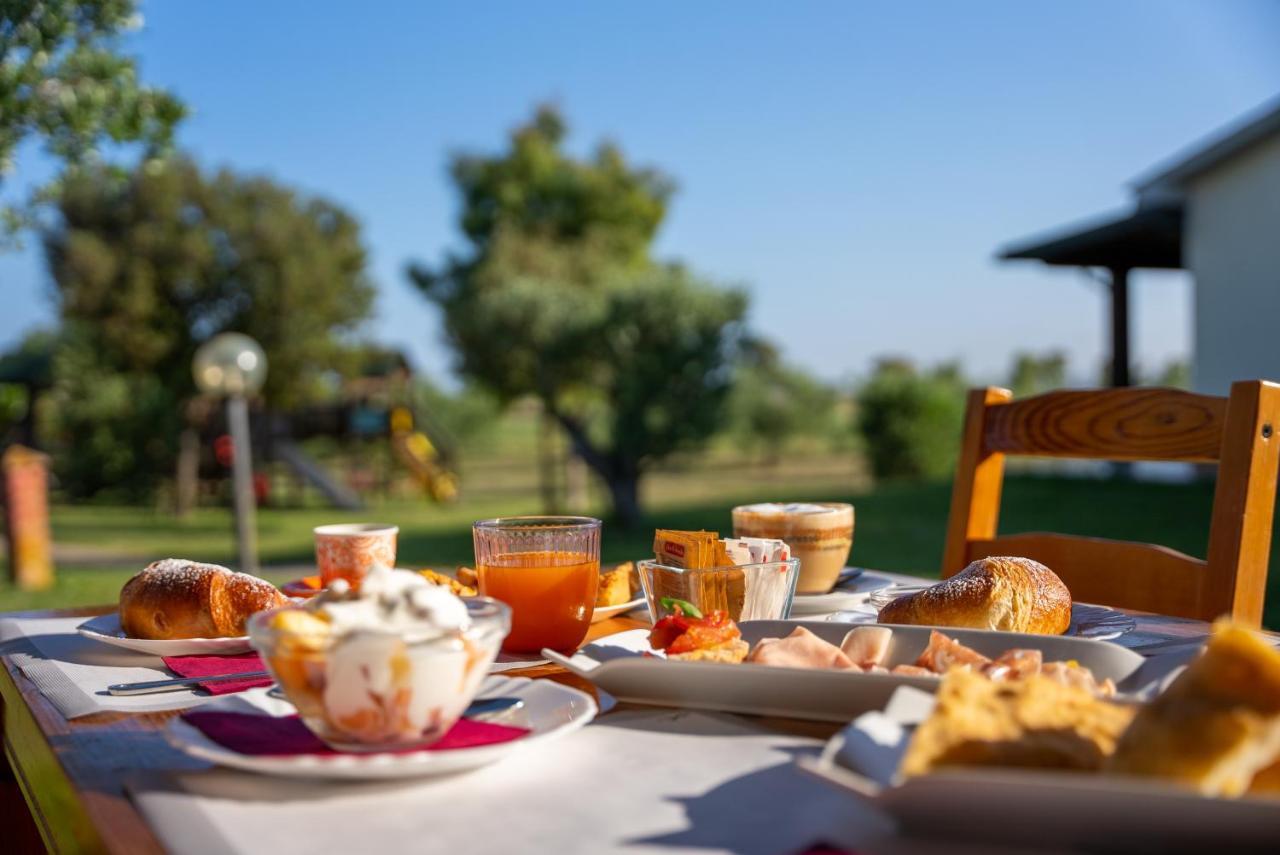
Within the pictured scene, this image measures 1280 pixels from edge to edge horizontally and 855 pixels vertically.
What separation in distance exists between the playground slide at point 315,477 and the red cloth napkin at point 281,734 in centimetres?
1969

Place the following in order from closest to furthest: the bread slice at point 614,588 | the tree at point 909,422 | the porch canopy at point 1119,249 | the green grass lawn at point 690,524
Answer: the bread slice at point 614,588
the green grass lawn at point 690,524
the porch canopy at point 1119,249
the tree at point 909,422

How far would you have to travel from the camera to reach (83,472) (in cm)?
2206

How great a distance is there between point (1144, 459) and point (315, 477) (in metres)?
19.8

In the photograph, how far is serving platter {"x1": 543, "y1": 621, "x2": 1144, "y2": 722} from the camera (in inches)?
41.9

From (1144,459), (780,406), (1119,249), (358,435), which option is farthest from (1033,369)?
(1144,459)

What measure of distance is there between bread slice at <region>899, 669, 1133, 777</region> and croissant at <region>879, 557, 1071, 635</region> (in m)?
0.51

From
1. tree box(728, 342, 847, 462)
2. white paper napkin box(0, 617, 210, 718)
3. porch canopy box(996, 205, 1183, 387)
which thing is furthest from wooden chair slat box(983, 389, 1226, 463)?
tree box(728, 342, 847, 462)

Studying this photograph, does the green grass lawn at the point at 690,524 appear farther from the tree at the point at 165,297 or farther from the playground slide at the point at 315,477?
the tree at the point at 165,297

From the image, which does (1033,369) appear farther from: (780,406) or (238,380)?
(238,380)

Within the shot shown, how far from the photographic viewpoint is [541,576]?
1.46 m

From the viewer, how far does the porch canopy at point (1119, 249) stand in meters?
13.3

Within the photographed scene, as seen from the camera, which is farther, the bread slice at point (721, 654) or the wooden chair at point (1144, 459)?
the wooden chair at point (1144, 459)

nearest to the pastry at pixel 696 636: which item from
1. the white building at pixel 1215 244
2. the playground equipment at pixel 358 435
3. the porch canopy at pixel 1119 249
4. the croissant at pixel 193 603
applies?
the croissant at pixel 193 603

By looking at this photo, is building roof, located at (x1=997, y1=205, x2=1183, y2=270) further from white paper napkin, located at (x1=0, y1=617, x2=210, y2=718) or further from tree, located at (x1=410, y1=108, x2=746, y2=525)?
white paper napkin, located at (x1=0, y1=617, x2=210, y2=718)
